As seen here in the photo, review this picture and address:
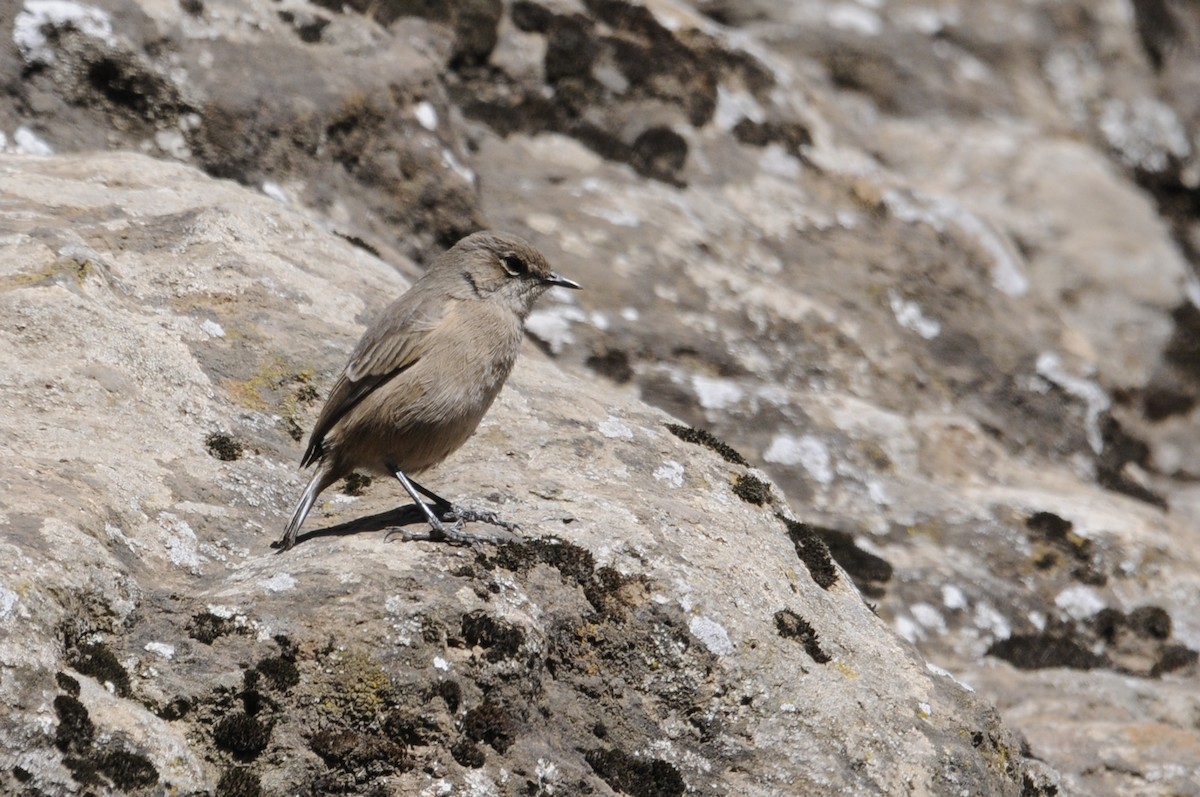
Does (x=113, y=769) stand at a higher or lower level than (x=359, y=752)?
higher

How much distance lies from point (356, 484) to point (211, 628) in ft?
11.1

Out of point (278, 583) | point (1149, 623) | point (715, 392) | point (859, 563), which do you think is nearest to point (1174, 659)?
point (1149, 623)

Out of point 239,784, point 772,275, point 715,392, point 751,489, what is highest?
point 751,489

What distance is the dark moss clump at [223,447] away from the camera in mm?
10906

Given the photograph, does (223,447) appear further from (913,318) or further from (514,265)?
(913,318)

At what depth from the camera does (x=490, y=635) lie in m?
8.93

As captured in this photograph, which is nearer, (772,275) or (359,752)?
(359,752)

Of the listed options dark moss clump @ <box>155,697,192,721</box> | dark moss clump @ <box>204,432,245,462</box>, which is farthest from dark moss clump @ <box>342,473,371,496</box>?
dark moss clump @ <box>155,697,192,721</box>

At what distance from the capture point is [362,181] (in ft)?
60.6

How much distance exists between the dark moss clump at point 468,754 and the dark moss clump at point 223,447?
12.1 ft

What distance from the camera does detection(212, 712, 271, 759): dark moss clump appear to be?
8.13m

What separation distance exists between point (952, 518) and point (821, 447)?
2.03 meters

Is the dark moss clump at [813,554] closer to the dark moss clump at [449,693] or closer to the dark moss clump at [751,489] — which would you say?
the dark moss clump at [751,489]

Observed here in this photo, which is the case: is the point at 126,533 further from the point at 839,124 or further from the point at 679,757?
the point at 839,124
